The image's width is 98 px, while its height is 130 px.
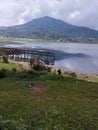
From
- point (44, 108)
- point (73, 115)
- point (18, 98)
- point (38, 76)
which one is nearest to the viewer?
point (73, 115)

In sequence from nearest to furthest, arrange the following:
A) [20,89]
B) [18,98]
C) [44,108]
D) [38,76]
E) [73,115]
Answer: [73,115] < [44,108] < [18,98] < [20,89] < [38,76]

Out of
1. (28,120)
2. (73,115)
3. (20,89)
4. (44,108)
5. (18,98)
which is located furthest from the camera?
(20,89)

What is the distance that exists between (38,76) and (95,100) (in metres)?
10.2

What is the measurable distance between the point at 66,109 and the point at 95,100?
4.15m

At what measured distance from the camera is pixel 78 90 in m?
24.6

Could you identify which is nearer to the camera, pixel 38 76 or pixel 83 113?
pixel 83 113

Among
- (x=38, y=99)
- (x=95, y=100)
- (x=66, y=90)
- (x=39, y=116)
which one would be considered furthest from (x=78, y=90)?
(x=39, y=116)

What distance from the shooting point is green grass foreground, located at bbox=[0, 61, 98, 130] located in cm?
1497

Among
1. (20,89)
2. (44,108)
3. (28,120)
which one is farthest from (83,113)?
(20,89)

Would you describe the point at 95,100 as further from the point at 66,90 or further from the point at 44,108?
the point at 44,108

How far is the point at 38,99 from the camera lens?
2109 cm

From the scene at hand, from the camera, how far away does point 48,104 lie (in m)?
19.5

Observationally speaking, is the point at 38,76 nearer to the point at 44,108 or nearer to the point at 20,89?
the point at 20,89

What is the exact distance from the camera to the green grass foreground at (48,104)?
14971 mm
